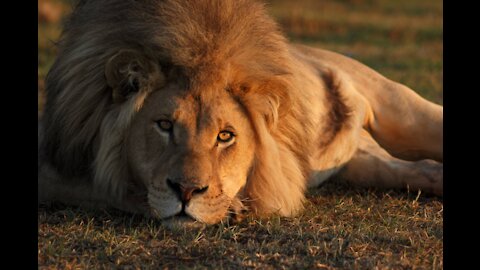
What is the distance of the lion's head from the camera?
368 cm

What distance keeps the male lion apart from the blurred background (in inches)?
110

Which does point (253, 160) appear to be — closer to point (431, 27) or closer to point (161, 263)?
point (161, 263)

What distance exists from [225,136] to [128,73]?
53 cm

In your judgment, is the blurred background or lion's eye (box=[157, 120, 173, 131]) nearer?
lion's eye (box=[157, 120, 173, 131])

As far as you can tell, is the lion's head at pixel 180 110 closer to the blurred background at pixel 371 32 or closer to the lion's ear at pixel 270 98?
the lion's ear at pixel 270 98

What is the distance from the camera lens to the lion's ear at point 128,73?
3.81 metres

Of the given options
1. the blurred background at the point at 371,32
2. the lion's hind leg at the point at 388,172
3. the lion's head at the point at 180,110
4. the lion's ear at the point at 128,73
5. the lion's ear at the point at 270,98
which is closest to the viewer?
the lion's head at the point at 180,110

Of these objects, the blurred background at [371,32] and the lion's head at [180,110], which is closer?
the lion's head at [180,110]

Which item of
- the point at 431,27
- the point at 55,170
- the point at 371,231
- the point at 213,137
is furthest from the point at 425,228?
the point at 431,27

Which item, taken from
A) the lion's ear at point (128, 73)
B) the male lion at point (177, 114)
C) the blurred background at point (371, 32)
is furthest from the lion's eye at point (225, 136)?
the blurred background at point (371, 32)

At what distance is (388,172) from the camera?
5105 millimetres

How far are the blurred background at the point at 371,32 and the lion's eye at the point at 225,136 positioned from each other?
3.37m

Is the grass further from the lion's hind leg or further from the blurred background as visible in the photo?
the blurred background

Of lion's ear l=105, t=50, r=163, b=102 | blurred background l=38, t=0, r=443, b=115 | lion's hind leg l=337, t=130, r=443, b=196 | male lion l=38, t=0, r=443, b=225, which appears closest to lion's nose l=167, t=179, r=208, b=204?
male lion l=38, t=0, r=443, b=225
